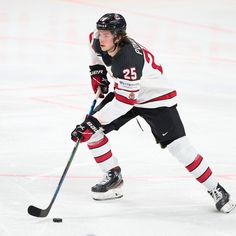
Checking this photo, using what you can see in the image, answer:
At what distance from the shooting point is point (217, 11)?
1202 cm

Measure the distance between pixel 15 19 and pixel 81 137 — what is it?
7.27 meters

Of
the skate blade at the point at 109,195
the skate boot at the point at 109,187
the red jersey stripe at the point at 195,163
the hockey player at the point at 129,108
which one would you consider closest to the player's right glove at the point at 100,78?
the hockey player at the point at 129,108

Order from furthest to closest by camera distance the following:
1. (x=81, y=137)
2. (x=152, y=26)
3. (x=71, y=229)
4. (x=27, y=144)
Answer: (x=152, y=26) < (x=27, y=144) < (x=81, y=137) < (x=71, y=229)

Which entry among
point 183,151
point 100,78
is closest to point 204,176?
point 183,151

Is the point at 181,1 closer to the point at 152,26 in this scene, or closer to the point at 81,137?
the point at 152,26

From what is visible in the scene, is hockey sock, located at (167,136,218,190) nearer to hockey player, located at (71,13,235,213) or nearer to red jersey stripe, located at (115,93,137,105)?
hockey player, located at (71,13,235,213)

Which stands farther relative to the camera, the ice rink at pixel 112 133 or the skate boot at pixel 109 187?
the skate boot at pixel 109 187

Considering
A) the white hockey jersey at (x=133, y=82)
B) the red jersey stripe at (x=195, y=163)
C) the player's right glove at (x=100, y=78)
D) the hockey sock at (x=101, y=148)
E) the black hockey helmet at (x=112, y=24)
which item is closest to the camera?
the white hockey jersey at (x=133, y=82)

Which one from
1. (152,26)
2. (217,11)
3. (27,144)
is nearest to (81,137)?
(27,144)

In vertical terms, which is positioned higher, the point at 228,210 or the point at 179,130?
the point at 179,130

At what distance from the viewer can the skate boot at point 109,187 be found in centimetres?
462

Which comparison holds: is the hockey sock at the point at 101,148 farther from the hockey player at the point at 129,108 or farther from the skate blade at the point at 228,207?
the skate blade at the point at 228,207

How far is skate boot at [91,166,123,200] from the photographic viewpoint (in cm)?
462

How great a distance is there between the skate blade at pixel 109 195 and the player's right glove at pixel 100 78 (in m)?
0.60
